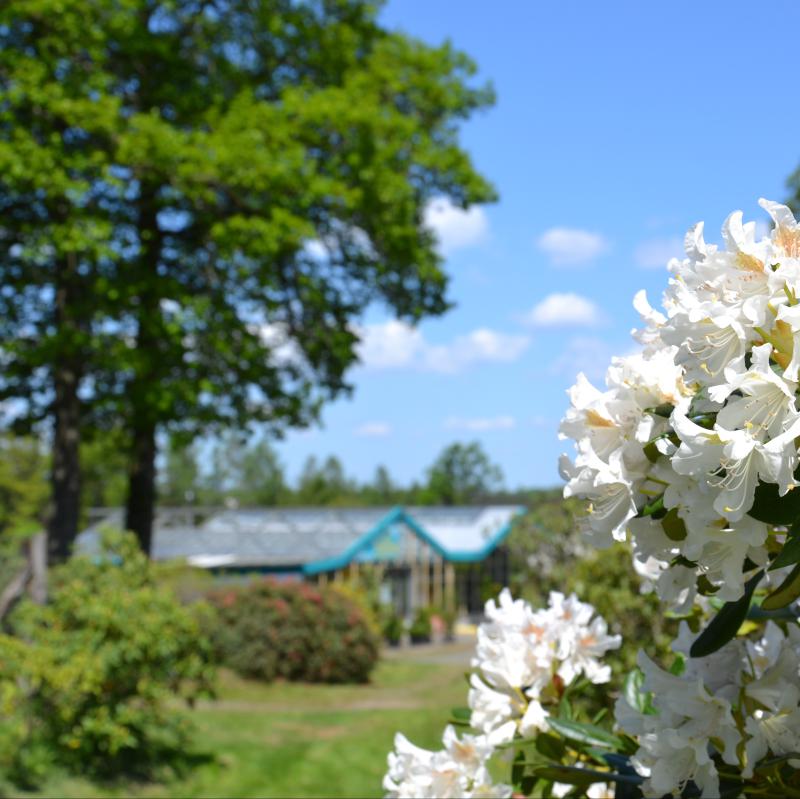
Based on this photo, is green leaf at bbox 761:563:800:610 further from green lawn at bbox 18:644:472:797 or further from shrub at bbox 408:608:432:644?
shrub at bbox 408:608:432:644

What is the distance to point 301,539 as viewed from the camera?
28.5 metres

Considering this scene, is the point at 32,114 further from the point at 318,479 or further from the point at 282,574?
the point at 318,479

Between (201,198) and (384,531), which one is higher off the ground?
(201,198)

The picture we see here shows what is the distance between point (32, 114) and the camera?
14039 mm

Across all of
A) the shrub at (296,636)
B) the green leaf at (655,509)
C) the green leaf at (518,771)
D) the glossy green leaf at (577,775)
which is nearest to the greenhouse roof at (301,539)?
the shrub at (296,636)

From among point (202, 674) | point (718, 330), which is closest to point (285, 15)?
point (202, 674)

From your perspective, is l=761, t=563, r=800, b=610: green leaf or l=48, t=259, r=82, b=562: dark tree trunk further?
l=48, t=259, r=82, b=562: dark tree trunk

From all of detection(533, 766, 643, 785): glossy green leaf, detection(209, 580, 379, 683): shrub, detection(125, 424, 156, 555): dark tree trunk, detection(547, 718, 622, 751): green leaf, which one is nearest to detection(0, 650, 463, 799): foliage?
detection(209, 580, 379, 683): shrub

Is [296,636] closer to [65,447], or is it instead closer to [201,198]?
[65,447]

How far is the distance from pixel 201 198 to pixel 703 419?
13977 mm

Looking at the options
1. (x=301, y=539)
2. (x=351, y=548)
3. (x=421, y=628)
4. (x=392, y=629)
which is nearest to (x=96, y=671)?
(x=392, y=629)

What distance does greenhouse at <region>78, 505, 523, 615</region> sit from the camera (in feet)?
88.5

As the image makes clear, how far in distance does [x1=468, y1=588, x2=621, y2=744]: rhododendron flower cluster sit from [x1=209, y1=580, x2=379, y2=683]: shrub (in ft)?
53.6

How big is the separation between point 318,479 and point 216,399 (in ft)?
207
